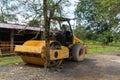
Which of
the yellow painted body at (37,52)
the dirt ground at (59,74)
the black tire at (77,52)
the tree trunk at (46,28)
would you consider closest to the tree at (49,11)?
the tree trunk at (46,28)

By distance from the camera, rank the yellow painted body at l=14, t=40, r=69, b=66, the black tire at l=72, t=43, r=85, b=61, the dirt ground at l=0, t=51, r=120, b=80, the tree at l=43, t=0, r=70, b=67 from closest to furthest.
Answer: the dirt ground at l=0, t=51, r=120, b=80, the tree at l=43, t=0, r=70, b=67, the yellow painted body at l=14, t=40, r=69, b=66, the black tire at l=72, t=43, r=85, b=61

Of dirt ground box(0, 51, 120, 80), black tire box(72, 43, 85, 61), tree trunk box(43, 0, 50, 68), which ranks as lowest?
dirt ground box(0, 51, 120, 80)

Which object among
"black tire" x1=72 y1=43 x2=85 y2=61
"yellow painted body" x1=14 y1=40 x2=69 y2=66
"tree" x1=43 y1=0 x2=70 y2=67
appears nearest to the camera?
"tree" x1=43 y1=0 x2=70 y2=67

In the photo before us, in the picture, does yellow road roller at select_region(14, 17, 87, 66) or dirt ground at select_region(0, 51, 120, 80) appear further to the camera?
yellow road roller at select_region(14, 17, 87, 66)

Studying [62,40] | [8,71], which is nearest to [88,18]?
[62,40]

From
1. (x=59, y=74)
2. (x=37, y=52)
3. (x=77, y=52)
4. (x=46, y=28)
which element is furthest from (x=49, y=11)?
(x=77, y=52)

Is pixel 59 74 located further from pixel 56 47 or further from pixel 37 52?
pixel 56 47

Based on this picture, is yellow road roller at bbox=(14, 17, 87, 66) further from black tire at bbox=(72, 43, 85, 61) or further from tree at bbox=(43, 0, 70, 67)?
tree at bbox=(43, 0, 70, 67)

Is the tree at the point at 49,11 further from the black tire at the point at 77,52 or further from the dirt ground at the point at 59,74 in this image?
the black tire at the point at 77,52

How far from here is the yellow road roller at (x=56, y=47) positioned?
9.83 m

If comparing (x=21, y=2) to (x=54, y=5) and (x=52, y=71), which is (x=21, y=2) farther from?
(x=52, y=71)

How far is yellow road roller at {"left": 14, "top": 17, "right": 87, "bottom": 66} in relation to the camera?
983 centimetres

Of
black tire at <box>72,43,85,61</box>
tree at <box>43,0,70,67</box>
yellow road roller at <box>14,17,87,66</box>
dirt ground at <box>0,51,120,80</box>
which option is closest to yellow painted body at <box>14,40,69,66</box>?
yellow road roller at <box>14,17,87,66</box>

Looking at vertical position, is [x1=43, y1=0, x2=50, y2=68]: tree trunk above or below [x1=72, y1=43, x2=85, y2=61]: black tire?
above
